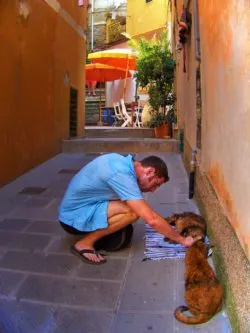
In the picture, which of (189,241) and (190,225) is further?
(190,225)

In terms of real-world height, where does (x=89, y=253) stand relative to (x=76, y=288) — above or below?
above

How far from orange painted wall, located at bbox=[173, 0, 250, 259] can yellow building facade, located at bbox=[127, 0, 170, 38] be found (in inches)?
620

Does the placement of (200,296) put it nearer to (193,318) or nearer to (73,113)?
(193,318)

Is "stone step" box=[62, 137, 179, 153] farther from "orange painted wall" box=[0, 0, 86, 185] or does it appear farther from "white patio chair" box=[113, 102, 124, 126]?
"white patio chair" box=[113, 102, 124, 126]

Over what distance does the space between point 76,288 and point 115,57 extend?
12.5 metres

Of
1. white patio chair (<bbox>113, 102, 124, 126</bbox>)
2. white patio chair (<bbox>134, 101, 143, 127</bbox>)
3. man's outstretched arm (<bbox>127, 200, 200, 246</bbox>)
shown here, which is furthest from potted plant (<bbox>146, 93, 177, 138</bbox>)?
man's outstretched arm (<bbox>127, 200, 200, 246</bbox>)

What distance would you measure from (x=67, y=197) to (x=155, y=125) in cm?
690

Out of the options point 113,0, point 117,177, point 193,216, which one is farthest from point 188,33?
point 113,0

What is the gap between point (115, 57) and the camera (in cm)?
1430

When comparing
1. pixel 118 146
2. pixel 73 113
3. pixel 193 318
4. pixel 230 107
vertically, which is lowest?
pixel 193 318

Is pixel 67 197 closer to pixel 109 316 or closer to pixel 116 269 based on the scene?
pixel 116 269

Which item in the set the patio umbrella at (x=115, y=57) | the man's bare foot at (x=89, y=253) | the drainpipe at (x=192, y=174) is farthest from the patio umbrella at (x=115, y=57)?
the man's bare foot at (x=89, y=253)

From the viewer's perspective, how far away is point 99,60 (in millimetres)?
14578

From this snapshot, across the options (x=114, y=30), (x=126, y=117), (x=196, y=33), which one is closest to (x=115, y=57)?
(x=126, y=117)
